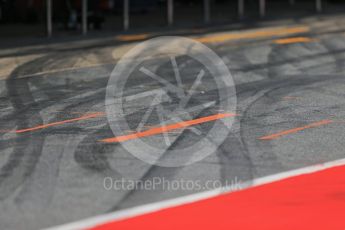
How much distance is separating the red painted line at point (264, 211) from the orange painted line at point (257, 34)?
45.1ft

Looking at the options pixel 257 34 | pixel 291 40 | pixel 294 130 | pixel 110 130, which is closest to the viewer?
pixel 110 130

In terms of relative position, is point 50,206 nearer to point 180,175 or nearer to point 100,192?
point 100,192

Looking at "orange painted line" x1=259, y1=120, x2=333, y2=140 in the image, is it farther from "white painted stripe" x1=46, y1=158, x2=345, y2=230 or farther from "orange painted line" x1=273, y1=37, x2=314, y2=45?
"orange painted line" x1=273, y1=37, x2=314, y2=45

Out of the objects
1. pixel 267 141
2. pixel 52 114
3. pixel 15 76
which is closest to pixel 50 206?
pixel 267 141

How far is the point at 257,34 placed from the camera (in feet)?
79.0

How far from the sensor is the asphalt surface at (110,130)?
8.94 m

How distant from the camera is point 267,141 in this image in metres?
11.6

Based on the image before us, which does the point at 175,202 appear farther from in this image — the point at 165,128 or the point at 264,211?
the point at 165,128

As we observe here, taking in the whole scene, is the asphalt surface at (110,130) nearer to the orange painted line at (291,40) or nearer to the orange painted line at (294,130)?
the orange painted line at (294,130)

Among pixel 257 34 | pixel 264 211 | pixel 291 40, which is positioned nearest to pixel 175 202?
pixel 264 211

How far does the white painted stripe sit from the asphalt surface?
0.48 feet

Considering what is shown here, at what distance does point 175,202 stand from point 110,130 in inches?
150

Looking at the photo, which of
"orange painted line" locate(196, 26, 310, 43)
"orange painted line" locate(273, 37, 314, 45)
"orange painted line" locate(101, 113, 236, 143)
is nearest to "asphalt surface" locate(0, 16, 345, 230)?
"orange painted line" locate(101, 113, 236, 143)

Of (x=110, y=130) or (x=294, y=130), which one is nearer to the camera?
(x=110, y=130)
